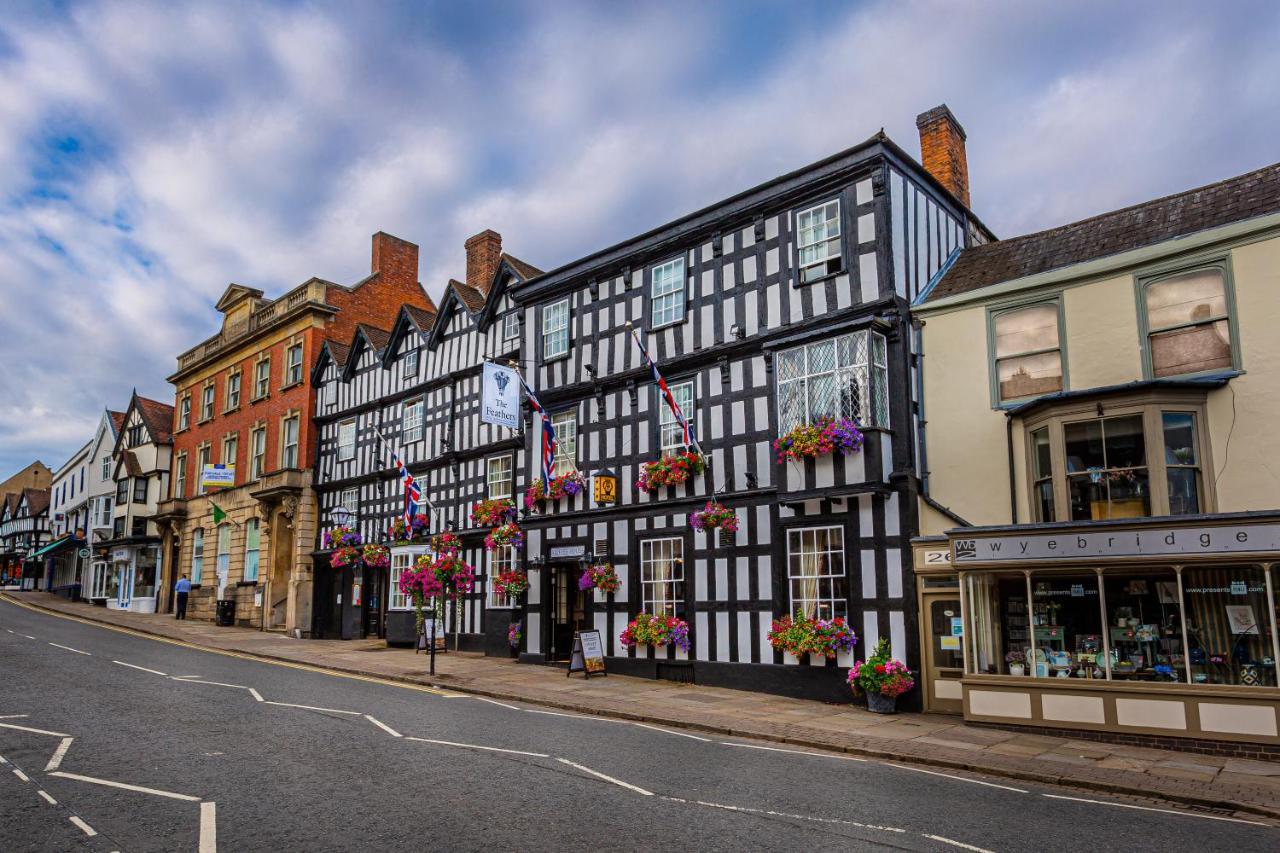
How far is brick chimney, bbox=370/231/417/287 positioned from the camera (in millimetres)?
34969

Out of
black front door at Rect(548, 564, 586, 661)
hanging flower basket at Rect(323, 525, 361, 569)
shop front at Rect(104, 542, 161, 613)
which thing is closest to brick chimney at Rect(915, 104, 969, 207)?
black front door at Rect(548, 564, 586, 661)

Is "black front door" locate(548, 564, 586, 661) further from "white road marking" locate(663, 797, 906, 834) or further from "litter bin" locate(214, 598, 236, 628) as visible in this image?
"litter bin" locate(214, 598, 236, 628)

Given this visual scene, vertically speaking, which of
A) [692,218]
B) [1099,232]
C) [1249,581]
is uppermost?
[692,218]

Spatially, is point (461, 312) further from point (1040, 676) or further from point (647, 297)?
point (1040, 676)

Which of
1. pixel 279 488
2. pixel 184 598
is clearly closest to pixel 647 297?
pixel 279 488

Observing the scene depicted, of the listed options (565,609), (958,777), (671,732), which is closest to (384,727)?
(671,732)

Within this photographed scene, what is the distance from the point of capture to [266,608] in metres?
31.4

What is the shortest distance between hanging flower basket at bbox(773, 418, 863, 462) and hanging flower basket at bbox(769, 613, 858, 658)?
2.92m

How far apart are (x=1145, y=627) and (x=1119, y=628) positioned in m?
0.33

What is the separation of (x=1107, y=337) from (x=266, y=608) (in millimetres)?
28111

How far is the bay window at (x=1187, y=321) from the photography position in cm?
1302

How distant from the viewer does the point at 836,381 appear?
15.9m

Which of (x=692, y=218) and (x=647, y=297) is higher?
(x=692, y=218)

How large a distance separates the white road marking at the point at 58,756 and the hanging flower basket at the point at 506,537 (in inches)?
452
